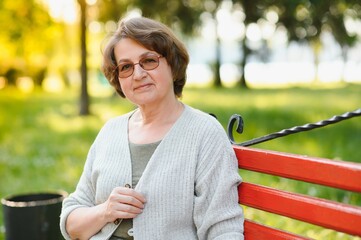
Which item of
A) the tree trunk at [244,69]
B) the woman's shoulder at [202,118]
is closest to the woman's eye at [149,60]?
the woman's shoulder at [202,118]

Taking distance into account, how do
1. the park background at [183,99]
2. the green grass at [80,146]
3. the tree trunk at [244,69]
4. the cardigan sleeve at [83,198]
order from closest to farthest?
the cardigan sleeve at [83,198] < the green grass at [80,146] < the park background at [183,99] < the tree trunk at [244,69]

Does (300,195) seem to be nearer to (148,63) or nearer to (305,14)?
(148,63)

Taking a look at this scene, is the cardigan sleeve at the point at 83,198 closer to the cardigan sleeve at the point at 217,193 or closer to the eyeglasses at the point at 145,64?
the eyeglasses at the point at 145,64

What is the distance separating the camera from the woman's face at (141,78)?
93.5 inches

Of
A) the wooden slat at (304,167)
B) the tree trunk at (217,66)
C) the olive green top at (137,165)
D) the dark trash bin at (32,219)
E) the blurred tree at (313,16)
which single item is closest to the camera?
the wooden slat at (304,167)

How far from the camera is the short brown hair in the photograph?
237cm

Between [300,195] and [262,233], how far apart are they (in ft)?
0.85

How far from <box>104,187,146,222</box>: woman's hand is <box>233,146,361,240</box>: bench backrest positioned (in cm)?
39

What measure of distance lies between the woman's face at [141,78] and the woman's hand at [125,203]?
367mm

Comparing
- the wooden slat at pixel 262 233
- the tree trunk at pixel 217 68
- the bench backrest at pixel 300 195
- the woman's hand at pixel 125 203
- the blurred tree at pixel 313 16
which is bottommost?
the tree trunk at pixel 217 68

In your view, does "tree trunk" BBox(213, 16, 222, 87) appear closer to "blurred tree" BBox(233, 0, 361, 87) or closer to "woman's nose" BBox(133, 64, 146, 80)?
"blurred tree" BBox(233, 0, 361, 87)

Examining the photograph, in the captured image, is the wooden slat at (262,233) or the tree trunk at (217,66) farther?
the tree trunk at (217,66)

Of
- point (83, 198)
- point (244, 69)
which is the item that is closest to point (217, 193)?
point (83, 198)

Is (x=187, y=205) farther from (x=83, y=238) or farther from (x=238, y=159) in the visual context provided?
(x=83, y=238)
